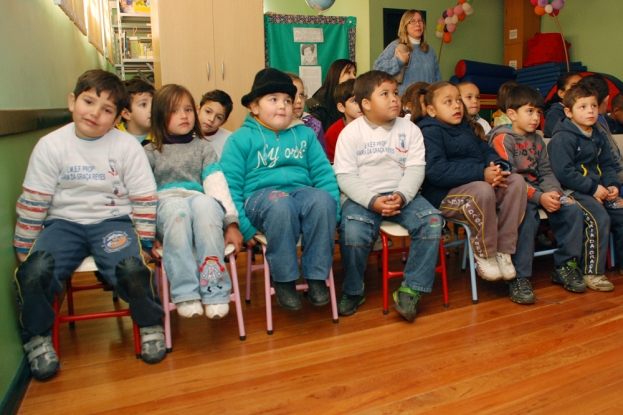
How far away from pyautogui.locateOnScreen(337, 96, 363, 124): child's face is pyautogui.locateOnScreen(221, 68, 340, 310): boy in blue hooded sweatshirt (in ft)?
1.76

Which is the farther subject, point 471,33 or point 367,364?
point 471,33

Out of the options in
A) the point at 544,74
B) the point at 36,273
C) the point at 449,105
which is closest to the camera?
the point at 36,273

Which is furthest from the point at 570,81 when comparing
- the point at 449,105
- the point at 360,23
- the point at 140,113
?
the point at 360,23

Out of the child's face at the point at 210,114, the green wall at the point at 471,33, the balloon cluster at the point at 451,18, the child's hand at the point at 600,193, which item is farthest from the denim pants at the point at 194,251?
the balloon cluster at the point at 451,18

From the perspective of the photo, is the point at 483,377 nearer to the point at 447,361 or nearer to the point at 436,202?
the point at 447,361

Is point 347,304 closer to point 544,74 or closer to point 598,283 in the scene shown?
point 598,283

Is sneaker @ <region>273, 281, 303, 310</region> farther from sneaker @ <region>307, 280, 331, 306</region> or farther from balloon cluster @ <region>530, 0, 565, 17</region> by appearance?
balloon cluster @ <region>530, 0, 565, 17</region>

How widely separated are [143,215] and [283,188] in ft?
1.92

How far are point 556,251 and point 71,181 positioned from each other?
7.07 ft

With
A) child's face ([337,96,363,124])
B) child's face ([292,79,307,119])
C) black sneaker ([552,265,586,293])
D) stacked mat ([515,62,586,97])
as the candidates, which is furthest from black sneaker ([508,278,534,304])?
stacked mat ([515,62,586,97])

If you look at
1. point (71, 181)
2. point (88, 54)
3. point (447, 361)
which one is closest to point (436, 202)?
point (447, 361)

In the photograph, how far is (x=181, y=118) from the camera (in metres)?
2.11

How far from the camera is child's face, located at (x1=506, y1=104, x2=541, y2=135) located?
8.39ft

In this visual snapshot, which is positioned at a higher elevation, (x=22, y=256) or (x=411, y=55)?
(x=411, y=55)
